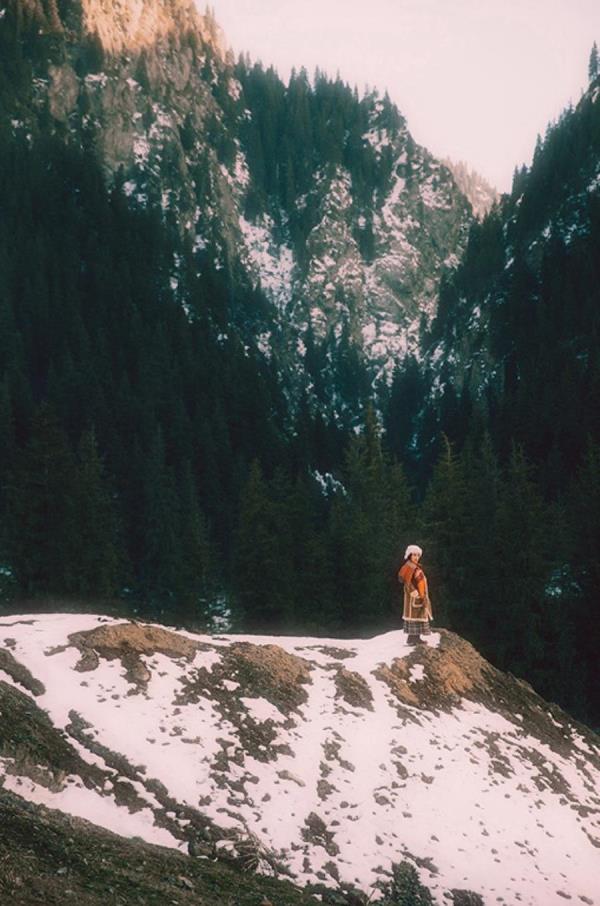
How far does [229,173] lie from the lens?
15850 centimetres

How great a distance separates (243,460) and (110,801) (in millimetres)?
67241

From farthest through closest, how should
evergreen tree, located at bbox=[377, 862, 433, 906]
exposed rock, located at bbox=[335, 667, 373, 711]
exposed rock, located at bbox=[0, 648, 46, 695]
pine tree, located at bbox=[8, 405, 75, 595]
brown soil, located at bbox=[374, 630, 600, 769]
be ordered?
pine tree, located at bbox=[8, 405, 75, 595] < brown soil, located at bbox=[374, 630, 600, 769] < exposed rock, located at bbox=[335, 667, 373, 711] < exposed rock, located at bbox=[0, 648, 46, 695] < evergreen tree, located at bbox=[377, 862, 433, 906]

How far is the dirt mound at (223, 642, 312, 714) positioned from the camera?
588 inches

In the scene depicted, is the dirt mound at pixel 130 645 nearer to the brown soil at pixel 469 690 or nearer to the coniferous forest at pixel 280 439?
the brown soil at pixel 469 690

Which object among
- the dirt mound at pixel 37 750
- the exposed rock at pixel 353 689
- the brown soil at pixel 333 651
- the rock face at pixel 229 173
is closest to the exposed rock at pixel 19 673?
the dirt mound at pixel 37 750

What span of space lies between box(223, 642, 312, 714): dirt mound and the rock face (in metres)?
111

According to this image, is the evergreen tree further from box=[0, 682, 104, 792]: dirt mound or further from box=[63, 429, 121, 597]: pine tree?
box=[63, 429, 121, 597]: pine tree

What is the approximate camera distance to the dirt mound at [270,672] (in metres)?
14.9

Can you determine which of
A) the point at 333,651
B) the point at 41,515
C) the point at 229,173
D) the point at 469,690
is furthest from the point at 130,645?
the point at 229,173

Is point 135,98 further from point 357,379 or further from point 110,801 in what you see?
point 110,801

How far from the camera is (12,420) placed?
62.8 metres

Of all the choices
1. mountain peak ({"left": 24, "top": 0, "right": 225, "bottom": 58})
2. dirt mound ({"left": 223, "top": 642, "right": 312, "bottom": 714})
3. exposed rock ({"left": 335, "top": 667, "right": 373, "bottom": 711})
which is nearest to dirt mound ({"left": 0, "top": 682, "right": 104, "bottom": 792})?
dirt mound ({"left": 223, "top": 642, "right": 312, "bottom": 714})

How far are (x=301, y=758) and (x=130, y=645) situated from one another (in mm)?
4387

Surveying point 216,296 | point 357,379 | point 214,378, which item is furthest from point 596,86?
point 214,378
